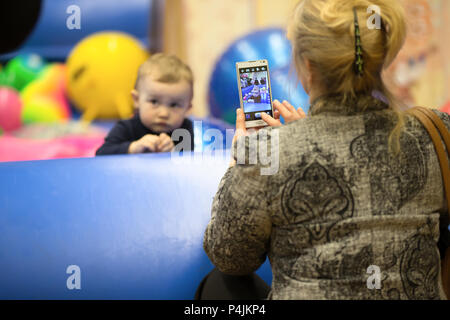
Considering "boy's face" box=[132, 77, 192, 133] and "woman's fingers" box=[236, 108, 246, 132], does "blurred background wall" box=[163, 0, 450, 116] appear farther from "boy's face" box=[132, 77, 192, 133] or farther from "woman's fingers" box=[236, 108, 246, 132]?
"woman's fingers" box=[236, 108, 246, 132]

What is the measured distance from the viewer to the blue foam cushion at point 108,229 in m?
0.96

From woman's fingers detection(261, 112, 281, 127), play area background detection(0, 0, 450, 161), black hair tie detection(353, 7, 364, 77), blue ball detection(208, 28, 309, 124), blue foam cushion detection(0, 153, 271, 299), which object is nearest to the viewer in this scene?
black hair tie detection(353, 7, 364, 77)

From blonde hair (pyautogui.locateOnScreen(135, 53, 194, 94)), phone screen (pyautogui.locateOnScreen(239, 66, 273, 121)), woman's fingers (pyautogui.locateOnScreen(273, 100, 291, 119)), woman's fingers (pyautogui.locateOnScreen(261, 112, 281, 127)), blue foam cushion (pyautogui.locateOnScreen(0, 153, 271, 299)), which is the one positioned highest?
blonde hair (pyautogui.locateOnScreen(135, 53, 194, 94))

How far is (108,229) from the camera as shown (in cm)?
98

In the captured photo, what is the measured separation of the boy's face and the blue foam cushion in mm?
306

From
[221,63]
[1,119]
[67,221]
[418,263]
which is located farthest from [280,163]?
[1,119]

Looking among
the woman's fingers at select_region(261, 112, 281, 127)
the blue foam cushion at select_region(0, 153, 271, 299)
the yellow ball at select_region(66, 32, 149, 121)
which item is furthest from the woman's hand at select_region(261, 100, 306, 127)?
the yellow ball at select_region(66, 32, 149, 121)

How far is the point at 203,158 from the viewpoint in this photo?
1.07 meters

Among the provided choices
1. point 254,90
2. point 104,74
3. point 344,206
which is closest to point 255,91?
point 254,90

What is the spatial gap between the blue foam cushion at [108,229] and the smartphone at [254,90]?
217 mm

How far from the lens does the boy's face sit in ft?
4.37

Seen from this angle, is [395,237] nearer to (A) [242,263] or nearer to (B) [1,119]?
(A) [242,263]
